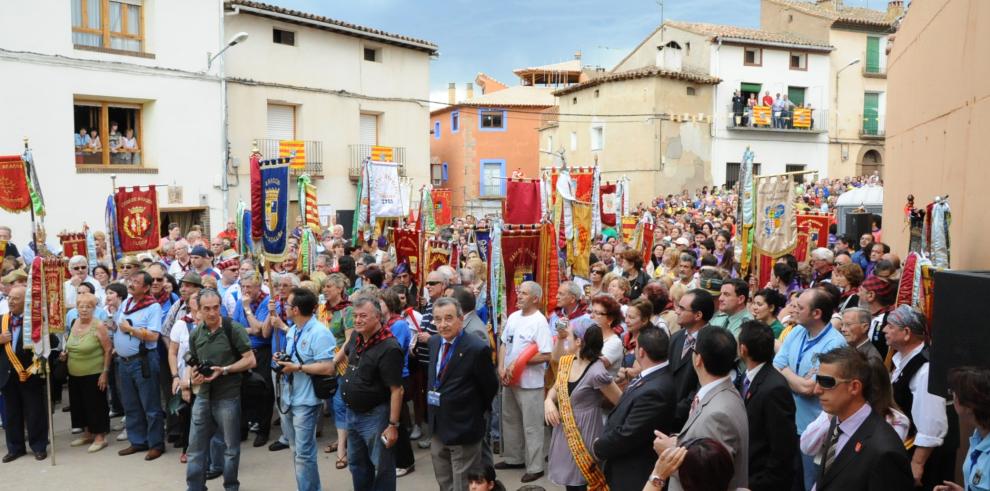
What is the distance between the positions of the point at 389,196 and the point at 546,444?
7.94 meters

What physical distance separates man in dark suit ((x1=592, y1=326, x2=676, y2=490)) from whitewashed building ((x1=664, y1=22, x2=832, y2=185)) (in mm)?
32325

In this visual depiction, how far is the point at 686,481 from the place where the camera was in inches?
127

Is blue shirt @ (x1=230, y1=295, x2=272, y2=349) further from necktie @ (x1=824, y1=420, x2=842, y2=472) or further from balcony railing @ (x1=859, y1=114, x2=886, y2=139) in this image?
balcony railing @ (x1=859, y1=114, x2=886, y2=139)

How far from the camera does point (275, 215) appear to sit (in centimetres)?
1016

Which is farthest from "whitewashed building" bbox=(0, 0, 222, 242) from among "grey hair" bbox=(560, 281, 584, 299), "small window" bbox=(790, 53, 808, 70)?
"small window" bbox=(790, 53, 808, 70)

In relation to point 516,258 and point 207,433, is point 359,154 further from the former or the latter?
point 207,433

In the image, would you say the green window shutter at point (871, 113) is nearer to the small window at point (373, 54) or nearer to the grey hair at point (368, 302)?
the small window at point (373, 54)

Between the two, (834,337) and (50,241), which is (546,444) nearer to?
(834,337)

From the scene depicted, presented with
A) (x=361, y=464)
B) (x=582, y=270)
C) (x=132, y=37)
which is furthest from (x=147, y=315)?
(x=132, y=37)

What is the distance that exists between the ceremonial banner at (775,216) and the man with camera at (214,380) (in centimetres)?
631

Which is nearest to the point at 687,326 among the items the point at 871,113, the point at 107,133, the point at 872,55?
the point at 107,133

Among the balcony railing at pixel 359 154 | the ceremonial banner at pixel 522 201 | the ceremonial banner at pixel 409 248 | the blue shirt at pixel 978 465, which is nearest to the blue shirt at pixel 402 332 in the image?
the ceremonial banner at pixel 409 248

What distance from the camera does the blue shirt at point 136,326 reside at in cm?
829

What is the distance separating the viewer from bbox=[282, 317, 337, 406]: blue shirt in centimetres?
657
